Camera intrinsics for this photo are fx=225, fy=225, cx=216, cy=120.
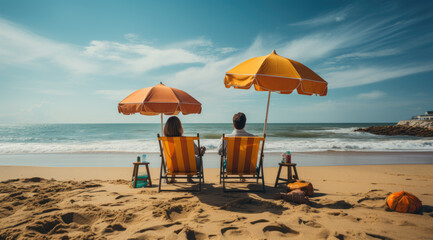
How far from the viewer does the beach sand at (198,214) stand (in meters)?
2.49

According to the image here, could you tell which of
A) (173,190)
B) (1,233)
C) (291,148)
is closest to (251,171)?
(173,190)

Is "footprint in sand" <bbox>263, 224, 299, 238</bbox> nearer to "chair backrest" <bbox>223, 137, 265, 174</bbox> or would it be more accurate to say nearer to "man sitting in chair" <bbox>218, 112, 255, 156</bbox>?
"chair backrest" <bbox>223, 137, 265, 174</bbox>

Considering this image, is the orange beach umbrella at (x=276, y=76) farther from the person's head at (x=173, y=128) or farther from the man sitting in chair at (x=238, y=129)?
the person's head at (x=173, y=128)

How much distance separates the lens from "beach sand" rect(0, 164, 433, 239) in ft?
8.18

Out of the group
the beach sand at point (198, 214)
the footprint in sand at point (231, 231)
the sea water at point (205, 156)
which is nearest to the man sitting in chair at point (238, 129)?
the beach sand at point (198, 214)

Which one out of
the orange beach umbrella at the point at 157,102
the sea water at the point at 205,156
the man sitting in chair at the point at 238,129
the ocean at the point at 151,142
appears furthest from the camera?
the ocean at the point at 151,142

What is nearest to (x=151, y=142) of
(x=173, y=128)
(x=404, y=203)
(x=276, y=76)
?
(x=173, y=128)

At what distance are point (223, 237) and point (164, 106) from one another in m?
2.66

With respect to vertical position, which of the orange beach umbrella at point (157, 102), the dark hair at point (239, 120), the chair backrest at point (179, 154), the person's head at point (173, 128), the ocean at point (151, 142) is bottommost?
the ocean at point (151, 142)

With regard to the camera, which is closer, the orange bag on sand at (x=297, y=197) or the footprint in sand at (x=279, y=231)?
the footprint in sand at (x=279, y=231)

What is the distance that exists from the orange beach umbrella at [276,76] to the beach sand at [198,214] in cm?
188

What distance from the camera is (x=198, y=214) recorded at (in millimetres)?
3043

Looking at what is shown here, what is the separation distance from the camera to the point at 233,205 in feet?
11.2

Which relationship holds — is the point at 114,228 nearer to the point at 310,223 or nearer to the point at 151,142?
the point at 310,223
